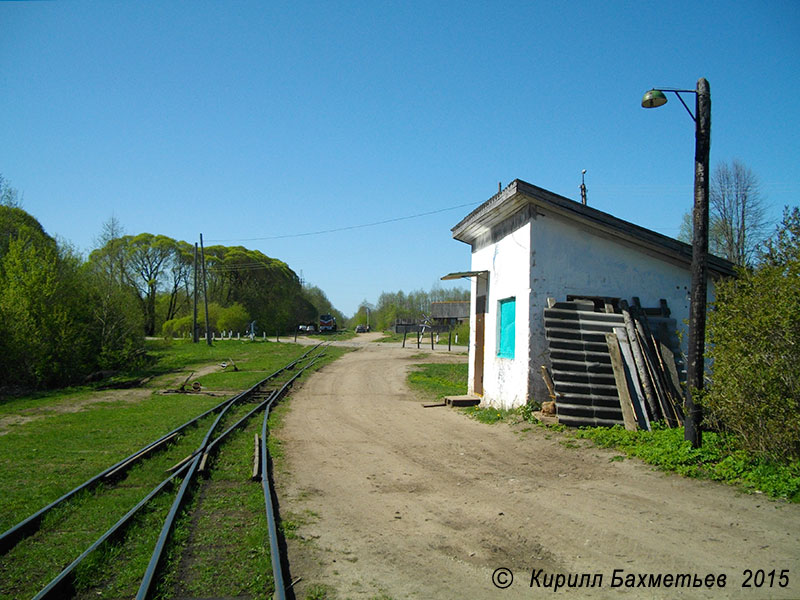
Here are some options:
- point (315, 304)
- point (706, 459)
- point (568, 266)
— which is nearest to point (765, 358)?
point (706, 459)

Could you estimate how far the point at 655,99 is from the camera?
25.1 ft

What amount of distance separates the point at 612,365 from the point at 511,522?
514 cm

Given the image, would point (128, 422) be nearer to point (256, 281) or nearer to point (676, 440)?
point (676, 440)

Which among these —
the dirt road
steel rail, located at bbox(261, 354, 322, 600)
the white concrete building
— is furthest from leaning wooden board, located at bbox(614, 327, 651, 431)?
steel rail, located at bbox(261, 354, 322, 600)

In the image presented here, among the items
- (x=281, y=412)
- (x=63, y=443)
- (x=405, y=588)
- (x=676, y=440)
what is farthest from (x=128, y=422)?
(x=676, y=440)

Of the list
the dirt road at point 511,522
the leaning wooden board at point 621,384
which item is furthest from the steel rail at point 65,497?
the leaning wooden board at point 621,384

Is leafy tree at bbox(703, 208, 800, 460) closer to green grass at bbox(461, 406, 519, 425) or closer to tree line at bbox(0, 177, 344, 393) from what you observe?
green grass at bbox(461, 406, 519, 425)

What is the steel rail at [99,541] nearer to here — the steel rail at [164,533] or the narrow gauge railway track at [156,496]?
the narrow gauge railway track at [156,496]

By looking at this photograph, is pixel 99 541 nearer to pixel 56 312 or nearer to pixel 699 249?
pixel 699 249

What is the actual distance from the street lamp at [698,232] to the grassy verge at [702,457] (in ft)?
1.13

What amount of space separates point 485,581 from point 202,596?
7.21ft

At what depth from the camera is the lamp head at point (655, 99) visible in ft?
25.1

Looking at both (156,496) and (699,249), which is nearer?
(156,496)

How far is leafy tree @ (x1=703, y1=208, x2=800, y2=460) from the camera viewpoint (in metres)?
6.22
